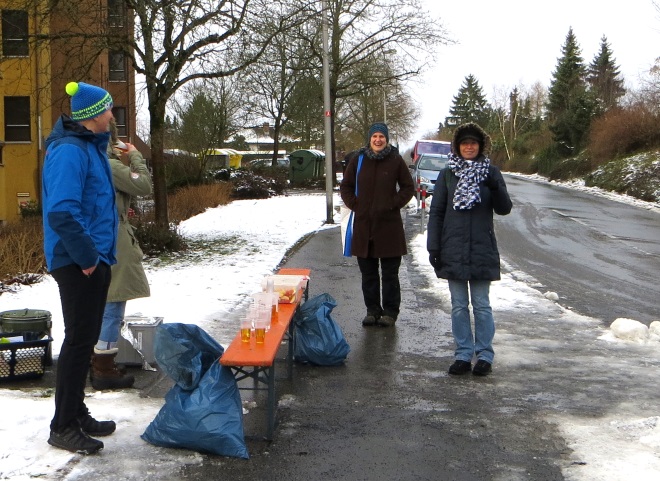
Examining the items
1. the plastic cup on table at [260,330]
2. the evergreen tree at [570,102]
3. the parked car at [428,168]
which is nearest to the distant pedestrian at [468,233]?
the plastic cup on table at [260,330]

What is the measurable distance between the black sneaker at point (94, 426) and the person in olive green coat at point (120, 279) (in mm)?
990

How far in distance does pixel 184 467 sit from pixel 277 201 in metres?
26.3

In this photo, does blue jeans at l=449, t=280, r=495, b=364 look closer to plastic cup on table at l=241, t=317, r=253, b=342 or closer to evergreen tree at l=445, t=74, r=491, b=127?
plastic cup on table at l=241, t=317, r=253, b=342

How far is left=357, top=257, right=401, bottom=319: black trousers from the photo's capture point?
7953 mm

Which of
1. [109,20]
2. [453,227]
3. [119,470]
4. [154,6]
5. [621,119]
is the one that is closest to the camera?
[119,470]

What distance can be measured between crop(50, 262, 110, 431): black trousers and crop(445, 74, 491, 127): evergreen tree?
104784 millimetres

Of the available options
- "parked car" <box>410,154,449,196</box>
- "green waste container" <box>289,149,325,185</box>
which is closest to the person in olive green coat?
"parked car" <box>410,154,449,196</box>

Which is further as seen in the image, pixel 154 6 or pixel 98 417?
pixel 154 6

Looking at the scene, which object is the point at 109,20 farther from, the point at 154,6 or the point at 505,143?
the point at 505,143

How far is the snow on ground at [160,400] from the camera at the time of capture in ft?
13.9

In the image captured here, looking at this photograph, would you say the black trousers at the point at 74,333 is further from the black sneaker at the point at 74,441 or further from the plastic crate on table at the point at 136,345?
the plastic crate on table at the point at 136,345

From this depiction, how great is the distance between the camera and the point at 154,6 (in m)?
13.1

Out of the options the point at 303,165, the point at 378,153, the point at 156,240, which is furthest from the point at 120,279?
the point at 303,165

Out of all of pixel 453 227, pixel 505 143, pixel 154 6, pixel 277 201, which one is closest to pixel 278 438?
pixel 453 227
